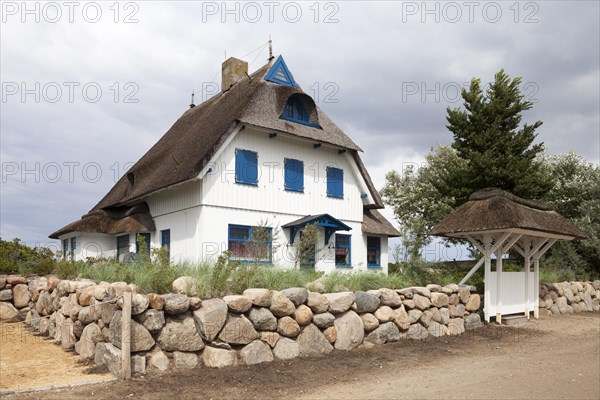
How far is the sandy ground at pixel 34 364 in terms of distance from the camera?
875cm

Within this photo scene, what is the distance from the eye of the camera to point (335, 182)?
2148cm

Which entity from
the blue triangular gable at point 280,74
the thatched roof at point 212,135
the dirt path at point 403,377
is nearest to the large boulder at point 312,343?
the dirt path at point 403,377

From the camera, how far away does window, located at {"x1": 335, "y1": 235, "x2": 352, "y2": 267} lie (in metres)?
21.3

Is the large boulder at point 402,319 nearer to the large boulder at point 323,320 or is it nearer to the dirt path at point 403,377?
the dirt path at point 403,377

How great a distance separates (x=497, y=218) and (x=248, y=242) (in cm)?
794

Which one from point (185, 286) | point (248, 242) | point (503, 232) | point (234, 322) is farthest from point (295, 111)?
point (234, 322)

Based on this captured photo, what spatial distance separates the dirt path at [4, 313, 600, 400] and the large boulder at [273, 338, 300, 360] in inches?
9.1

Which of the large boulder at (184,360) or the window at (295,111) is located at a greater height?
the window at (295,111)

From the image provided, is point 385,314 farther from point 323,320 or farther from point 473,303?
point 473,303

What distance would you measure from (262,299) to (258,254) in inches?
248

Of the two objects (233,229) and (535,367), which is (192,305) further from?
(233,229)

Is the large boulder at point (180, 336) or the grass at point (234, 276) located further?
the grass at point (234, 276)

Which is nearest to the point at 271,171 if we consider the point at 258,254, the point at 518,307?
the point at 258,254

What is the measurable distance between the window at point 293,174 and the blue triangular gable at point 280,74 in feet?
11.2
